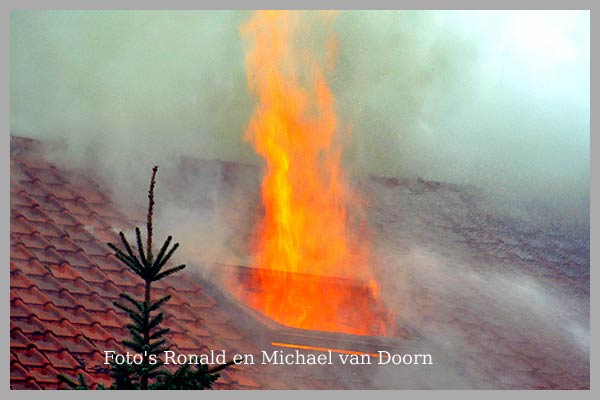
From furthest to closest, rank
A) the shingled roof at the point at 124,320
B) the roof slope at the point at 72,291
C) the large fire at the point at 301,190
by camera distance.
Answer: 1. the large fire at the point at 301,190
2. the shingled roof at the point at 124,320
3. the roof slope at the point at 72,291

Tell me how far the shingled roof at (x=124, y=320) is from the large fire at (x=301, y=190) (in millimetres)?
643

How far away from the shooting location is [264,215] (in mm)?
13125

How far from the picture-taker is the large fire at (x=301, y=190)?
12516mm

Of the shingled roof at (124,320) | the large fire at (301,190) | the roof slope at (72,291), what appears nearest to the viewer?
the roof slope at (72,291)

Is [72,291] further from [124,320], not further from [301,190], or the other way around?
[301,190]

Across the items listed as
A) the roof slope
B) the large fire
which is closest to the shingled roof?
the roof slope

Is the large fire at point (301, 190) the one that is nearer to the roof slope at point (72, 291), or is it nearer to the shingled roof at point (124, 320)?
the shingled roof at point (124, 320)

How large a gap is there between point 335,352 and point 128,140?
338 cm

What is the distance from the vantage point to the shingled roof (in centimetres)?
1089

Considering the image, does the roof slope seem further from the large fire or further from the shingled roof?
the large fire

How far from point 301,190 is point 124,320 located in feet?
9.84

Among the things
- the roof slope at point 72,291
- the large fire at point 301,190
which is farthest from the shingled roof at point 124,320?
the large fire at point 301,190

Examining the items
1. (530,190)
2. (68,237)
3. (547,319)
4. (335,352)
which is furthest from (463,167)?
(68,237)

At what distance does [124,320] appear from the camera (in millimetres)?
11328
